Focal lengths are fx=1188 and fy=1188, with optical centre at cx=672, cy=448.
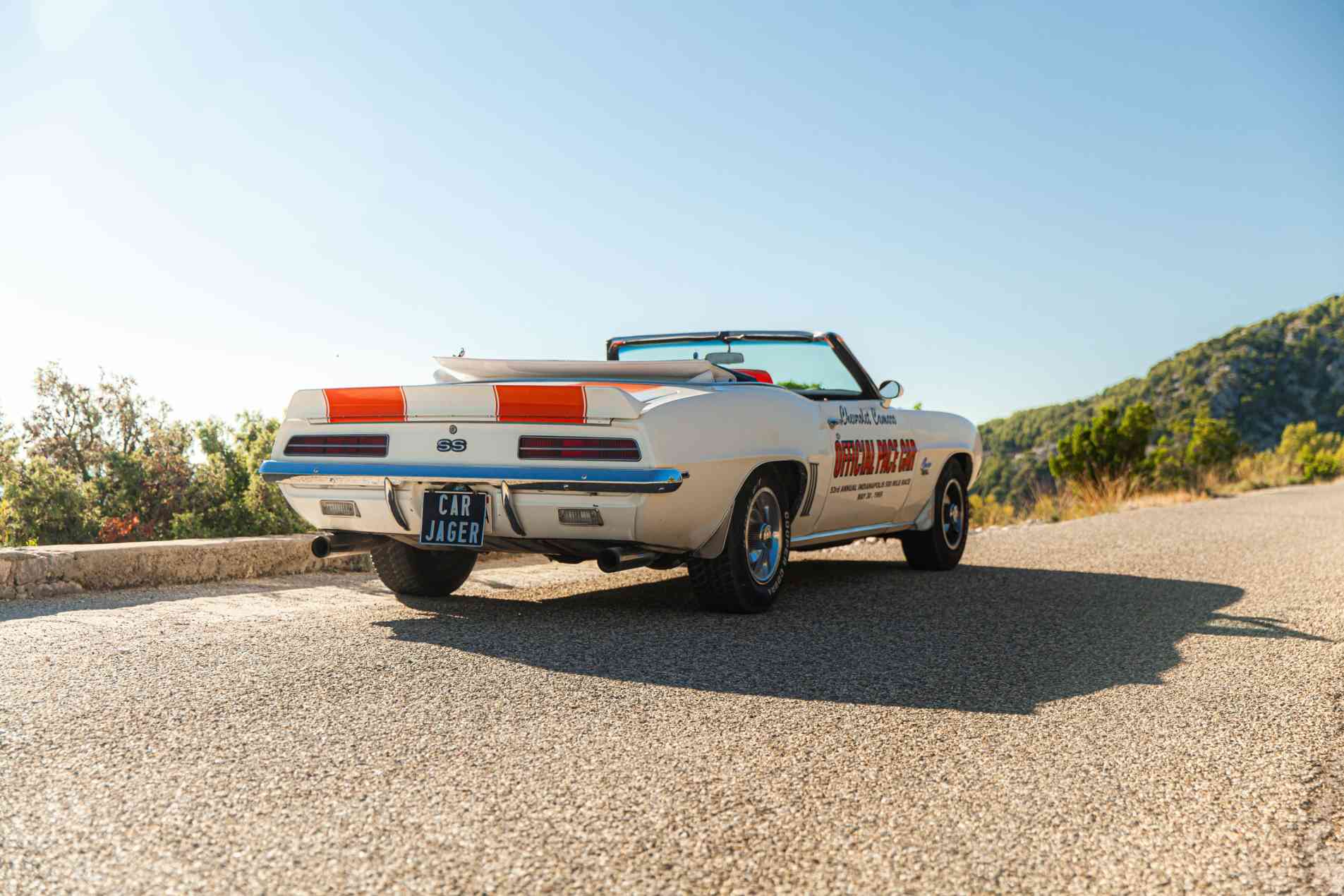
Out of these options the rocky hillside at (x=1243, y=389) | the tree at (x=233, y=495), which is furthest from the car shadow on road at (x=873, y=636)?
the rocky hillside at (x=1243, y=389)

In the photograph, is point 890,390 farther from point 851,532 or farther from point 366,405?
point 366,405

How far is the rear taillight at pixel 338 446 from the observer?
5.50 metres

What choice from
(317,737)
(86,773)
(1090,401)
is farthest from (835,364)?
(1090,401)

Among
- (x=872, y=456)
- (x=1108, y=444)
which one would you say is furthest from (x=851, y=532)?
(x=1108, y=444)

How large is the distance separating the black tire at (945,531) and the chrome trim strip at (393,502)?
155 inches

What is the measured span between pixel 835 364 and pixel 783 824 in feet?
16.0

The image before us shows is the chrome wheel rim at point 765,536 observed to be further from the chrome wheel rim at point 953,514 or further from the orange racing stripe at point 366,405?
the chrome wheel rim at point 953,514

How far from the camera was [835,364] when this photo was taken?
7.39m

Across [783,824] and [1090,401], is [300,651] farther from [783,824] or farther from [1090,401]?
[1090,401]

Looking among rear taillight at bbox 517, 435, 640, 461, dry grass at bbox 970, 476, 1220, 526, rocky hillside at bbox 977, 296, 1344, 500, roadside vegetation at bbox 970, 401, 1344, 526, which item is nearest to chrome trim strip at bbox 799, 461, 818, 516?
rear taillight at bbox 517, 435, 640, 461

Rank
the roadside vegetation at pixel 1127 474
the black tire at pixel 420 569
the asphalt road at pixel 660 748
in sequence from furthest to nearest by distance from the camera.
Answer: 1. the roadside vegetation at pixel 1127 474
2. the black tire at pixel 420 569
3. the asphalt road at pixel 660 748

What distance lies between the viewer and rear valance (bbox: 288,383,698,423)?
5.12 metres

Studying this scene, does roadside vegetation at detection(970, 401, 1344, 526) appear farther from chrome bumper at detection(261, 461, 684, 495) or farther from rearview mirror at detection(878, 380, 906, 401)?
chrome bumper at detection(261, 461, 684, 495)

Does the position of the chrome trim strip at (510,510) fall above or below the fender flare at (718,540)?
above
